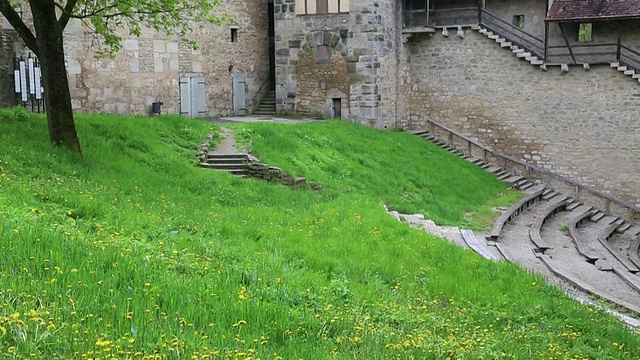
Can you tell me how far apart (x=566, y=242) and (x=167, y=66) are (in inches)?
574

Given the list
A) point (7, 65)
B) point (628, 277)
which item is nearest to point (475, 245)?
point (628, 277)

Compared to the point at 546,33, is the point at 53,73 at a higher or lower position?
lower

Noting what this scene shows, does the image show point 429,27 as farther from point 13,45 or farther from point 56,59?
point 56,59

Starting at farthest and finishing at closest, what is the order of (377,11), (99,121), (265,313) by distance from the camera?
1. (377,11)
2. (99,121)
3. (265,313)

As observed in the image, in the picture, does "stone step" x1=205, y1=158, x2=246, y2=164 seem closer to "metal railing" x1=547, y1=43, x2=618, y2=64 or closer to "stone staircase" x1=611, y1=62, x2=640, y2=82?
"metal railing" x1=547, y1=43, x2=618, y2=64

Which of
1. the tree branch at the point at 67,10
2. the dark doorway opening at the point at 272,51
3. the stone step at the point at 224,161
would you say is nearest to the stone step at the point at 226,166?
the stone step at the point at 224,161

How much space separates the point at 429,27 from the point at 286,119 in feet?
22.0

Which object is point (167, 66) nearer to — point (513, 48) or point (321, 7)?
point (321, 7)

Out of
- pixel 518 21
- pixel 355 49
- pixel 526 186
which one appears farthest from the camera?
pixel 518 21

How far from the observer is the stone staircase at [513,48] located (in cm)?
2414

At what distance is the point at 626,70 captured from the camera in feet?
74.3

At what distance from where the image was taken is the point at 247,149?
17875mm

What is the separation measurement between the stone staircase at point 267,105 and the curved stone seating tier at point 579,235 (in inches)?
495

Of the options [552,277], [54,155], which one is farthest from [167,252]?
[552,277]
